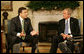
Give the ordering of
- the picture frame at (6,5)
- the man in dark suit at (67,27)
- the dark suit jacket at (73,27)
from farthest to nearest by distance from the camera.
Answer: the picture frame at (6,5)
the dark suit jacket at (73,27)
the man in dark suit at (67,27)

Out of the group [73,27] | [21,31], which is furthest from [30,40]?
[73,27]

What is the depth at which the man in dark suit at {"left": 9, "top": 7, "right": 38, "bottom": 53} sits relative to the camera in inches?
138

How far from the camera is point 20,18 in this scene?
12.0 feet

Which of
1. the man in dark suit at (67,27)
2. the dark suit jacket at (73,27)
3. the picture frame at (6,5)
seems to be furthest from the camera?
the picture frame at (6,5)

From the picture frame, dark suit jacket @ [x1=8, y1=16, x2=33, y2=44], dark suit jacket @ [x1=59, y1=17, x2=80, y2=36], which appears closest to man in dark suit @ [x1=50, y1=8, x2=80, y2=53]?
dark suit jacket @ [x1=59, y1=17, x2=80, y2=36]

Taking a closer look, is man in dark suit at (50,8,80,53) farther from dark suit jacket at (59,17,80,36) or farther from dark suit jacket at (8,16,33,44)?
dark suit jacket at (8,16,33,44)

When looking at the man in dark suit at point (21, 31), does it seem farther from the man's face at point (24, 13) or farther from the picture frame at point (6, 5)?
the picture frame at point (6, 5)

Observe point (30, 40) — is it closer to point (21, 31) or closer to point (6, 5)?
point (21, 31)

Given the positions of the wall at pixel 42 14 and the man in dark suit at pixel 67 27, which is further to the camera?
the wall at pixel 42 14

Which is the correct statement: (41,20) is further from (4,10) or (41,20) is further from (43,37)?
(4,10)

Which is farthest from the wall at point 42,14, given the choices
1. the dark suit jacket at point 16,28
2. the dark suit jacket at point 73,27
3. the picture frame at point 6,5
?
the dark suit jacket at point 73,27

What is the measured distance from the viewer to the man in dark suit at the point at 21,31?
3500 mm

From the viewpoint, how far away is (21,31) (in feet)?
12.0

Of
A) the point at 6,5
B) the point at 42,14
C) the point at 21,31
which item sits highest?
the point at 6,5
